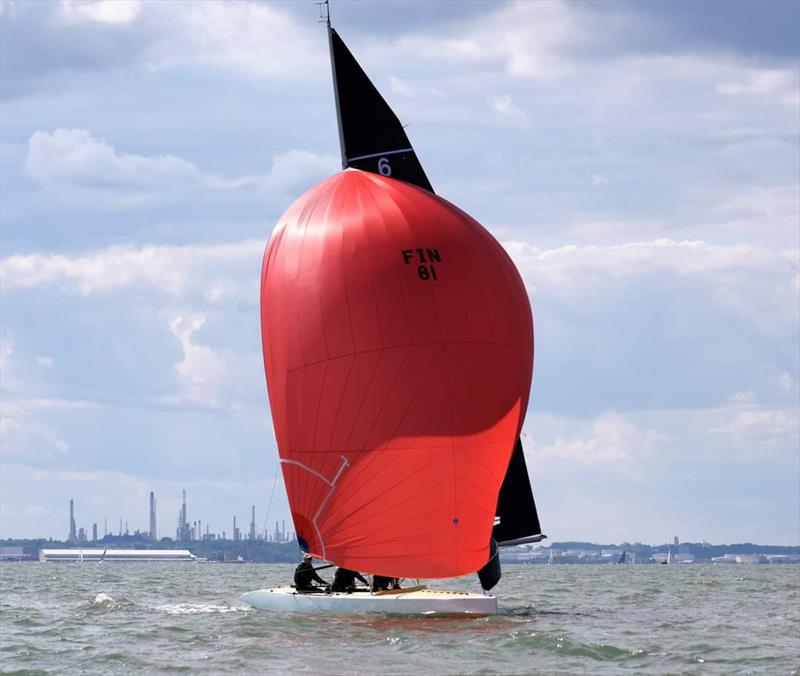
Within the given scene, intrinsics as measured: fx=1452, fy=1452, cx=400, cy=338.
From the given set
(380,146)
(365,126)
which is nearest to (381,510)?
(380,146)

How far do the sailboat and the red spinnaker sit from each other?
3 centimetres

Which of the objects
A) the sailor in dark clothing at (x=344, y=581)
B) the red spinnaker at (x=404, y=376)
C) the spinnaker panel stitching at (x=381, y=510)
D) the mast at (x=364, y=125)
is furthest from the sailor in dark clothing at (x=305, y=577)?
the mast at (x=364, y=125)

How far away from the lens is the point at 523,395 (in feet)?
110

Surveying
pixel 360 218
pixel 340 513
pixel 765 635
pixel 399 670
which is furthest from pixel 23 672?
pixel 765 635

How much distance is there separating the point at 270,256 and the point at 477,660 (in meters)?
13.3

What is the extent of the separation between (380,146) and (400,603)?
1232 cm

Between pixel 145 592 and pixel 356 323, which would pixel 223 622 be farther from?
pixel 145 592

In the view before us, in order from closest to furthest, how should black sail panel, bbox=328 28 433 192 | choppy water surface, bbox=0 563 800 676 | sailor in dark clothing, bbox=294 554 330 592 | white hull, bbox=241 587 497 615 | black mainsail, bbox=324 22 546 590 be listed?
1. choppy water surface, bbox=0 563 800 676
2. white hull, bbox=241 587 497 615
3. sailor in dark clothing, bbox=294 554 330 592
4. black mainsail, bbox=324 22 546 590
5. black sail panel, bbox=328 28 433 192

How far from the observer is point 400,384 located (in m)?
32.0

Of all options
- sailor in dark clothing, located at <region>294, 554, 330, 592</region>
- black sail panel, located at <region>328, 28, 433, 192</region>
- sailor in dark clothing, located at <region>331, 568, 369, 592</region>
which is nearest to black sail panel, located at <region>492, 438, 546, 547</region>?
sailor in dark clothing, located at <region>331, 568, 369, 592</region>

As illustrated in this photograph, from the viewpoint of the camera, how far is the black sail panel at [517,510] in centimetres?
3697

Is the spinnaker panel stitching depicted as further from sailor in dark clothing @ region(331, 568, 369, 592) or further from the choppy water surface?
the choppy water surface

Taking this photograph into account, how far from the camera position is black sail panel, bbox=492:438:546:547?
121ft

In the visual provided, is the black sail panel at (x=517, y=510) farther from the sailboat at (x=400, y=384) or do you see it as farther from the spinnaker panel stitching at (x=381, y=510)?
the spinnaker panel stitching at (x=381, y=510)
